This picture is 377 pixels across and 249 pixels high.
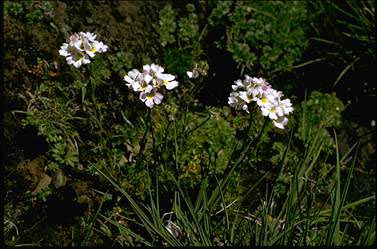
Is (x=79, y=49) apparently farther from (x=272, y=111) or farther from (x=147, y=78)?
(x=272, y=111)

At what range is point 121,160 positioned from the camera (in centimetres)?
→ 284

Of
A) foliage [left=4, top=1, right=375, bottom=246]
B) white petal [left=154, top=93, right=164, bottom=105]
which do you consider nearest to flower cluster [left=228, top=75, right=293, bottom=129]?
foliage [left=4, top=1, right=375, bottom=246]

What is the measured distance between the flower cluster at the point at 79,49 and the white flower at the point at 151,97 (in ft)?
0.97

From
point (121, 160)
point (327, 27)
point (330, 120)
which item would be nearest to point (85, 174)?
point (121, 160)

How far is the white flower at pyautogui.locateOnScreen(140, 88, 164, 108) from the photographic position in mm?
2232

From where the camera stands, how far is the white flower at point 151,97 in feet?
7.32

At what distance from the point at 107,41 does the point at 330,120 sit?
4.66 feet

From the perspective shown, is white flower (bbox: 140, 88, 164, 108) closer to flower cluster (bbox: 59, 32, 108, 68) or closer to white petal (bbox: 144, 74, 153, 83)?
white petal (bbox: 144, 74, 153, 83)

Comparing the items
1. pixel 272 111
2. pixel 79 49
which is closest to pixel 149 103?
pixel 79 49

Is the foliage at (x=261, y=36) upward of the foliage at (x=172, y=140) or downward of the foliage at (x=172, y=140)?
upward

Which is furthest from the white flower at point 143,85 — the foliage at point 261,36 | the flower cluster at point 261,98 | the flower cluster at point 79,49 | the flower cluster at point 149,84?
the foliage at point 261,36

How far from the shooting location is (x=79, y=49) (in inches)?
→ 90.7

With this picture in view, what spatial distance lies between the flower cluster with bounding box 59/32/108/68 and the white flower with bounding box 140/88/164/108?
0.30 meters

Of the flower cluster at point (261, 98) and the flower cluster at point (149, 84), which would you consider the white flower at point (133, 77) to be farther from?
the flower cluster at point (261, 98)
